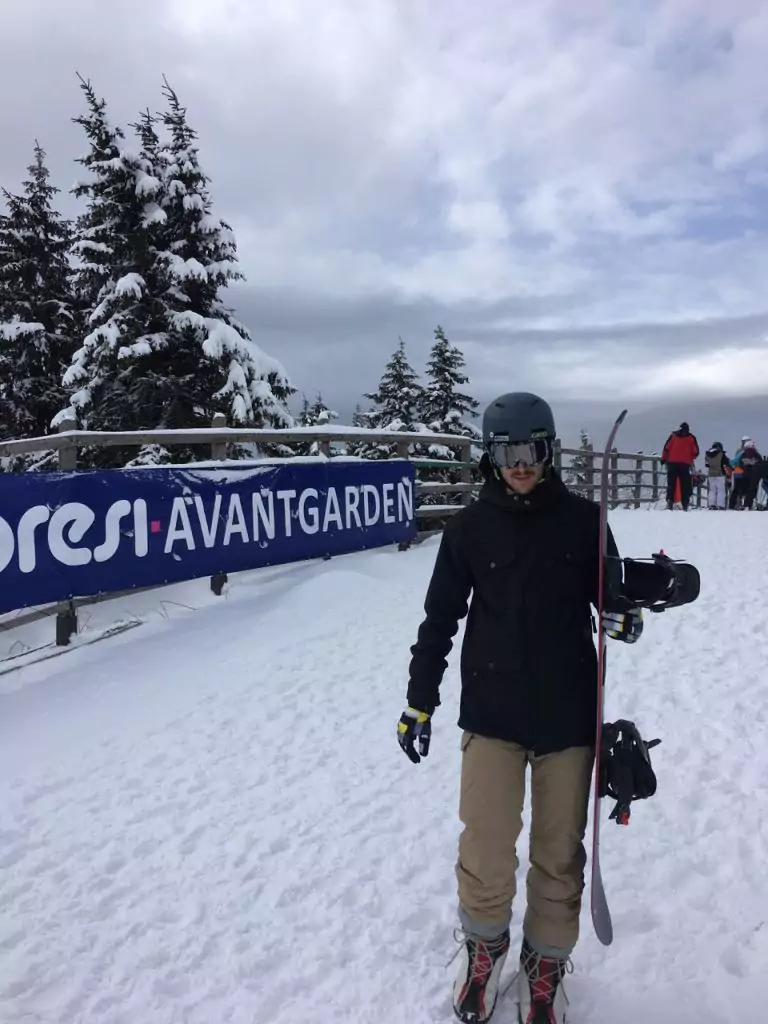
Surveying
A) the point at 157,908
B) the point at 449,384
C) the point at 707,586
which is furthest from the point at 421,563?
the point at 449,384

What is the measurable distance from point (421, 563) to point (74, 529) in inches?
183

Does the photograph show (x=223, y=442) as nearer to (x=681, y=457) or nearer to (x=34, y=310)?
(x=681, y=457)

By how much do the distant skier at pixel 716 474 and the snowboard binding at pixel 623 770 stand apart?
1764 cm

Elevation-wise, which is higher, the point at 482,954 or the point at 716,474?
the point at 716,474

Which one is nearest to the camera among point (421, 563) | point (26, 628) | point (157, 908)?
point (157, 908)

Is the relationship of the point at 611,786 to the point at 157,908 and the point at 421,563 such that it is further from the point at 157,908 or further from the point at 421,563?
the point at 421,563

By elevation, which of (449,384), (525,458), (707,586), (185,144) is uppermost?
(185,144)

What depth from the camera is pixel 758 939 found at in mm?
2635

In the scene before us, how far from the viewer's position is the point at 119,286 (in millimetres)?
13102

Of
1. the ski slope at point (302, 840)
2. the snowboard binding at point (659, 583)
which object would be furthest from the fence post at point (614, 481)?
the snowboard binding at point (659, 583)

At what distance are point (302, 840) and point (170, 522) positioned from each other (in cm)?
380

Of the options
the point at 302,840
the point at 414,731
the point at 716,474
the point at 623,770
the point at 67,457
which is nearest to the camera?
the point at 623,770

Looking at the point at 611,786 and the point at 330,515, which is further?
the point at 330,515

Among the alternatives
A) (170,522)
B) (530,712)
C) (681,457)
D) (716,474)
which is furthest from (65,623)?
(716,474)
